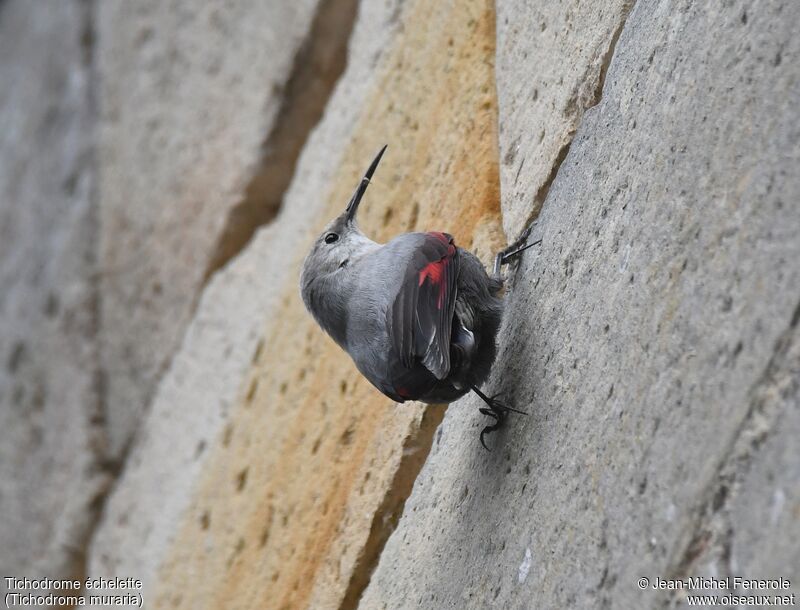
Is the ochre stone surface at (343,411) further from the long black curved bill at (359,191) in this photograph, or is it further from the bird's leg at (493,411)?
the bird's leg at (493,411)

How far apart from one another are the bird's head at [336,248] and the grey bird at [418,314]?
0.02 m

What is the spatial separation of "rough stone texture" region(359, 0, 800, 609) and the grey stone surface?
148cm

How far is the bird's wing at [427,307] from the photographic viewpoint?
2119mm

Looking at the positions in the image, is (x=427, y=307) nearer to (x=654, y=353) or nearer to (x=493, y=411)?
(x=493, y=411)

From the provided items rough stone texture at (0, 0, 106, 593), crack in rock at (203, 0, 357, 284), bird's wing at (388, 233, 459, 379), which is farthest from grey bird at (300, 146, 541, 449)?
rough stone texture at (0, 0, 106, 593)

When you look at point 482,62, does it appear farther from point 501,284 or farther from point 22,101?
point 22,101

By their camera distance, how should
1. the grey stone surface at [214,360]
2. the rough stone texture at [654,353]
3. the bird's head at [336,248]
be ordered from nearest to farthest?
the rough stone texture at [654,353] < the bird's head at [336,248] < the grey stone surface at [214,360]

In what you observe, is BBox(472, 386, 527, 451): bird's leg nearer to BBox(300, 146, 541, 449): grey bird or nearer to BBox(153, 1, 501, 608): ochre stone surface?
BBox(300, 146, 541, 449): grey bird

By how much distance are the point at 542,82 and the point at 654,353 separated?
43.2 inches

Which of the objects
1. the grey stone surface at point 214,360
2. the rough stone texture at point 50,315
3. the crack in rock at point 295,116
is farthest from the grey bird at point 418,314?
the rough stone texture at point 50,315

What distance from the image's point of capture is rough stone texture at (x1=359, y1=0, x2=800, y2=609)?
1.45m

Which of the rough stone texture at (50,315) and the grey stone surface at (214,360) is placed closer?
the grey stone surface at (214,360)

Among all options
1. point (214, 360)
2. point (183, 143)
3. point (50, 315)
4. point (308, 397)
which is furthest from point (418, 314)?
point (50, 315)

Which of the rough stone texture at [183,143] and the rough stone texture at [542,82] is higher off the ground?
the rough stone texture at [542,82]
